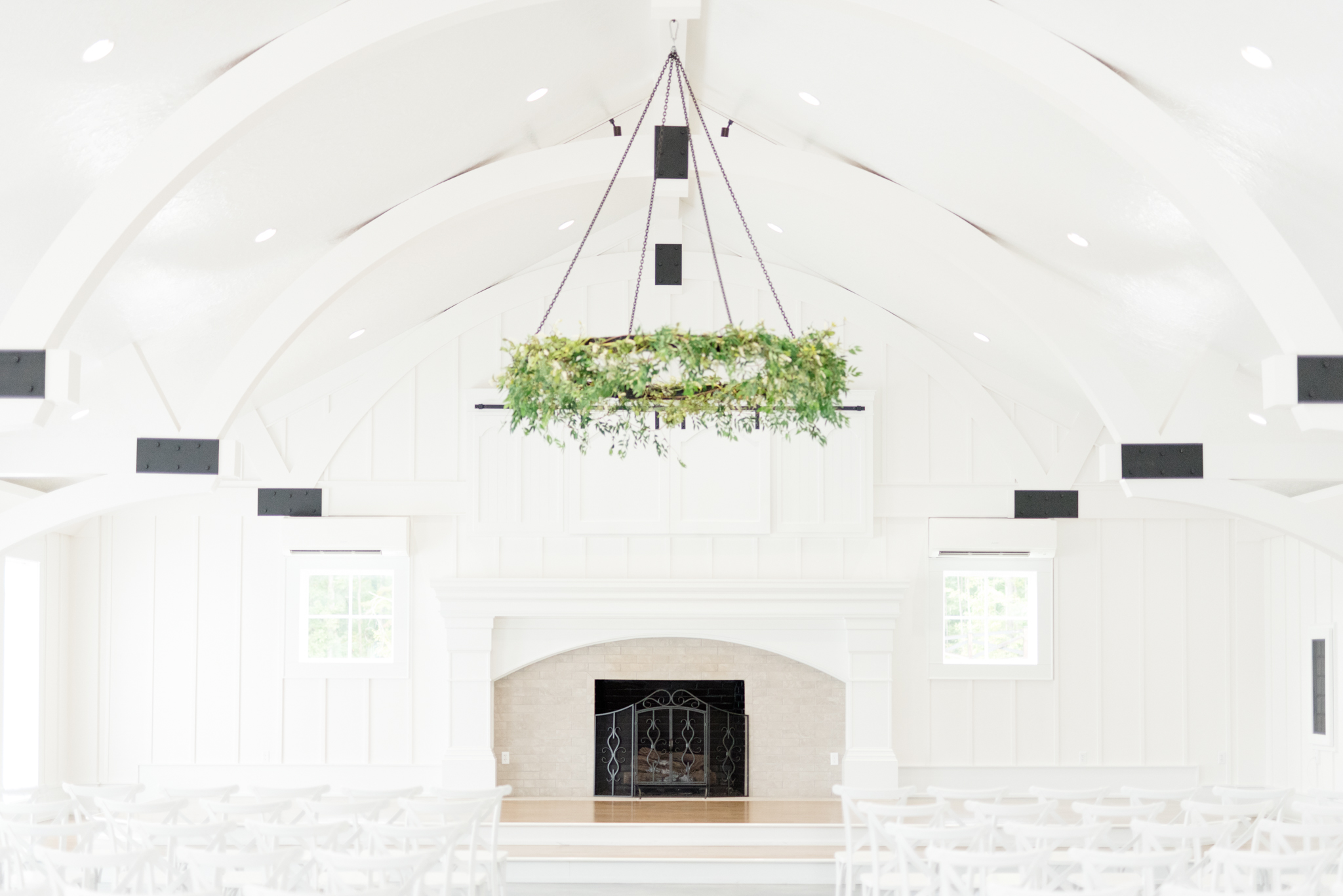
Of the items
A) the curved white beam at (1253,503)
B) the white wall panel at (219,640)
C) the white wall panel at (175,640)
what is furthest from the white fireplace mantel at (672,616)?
the curved white beam at (1253,503)

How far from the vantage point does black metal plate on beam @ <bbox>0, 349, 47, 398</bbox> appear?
5.34 metres

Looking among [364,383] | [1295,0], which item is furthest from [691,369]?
[364,383]

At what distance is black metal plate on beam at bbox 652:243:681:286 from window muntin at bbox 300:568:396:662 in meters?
3.80

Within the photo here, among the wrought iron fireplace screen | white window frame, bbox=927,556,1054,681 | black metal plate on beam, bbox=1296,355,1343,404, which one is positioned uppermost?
black metal plate on beam, bbox=1296,355,1343,404

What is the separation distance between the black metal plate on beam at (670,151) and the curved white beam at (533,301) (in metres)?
3.46

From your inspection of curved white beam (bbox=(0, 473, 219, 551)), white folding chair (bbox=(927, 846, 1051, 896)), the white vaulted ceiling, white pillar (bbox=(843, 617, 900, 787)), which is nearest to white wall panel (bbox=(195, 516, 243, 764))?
the white vaulted ceiling

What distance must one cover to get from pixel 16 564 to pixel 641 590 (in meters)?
5.38

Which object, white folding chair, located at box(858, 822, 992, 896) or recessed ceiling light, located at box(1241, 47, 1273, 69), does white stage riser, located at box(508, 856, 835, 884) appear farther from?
recessed ceiling light, located at box(1241, 47, 1273, 69)

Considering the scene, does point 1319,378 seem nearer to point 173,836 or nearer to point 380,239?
point 380,239

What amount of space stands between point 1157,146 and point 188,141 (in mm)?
4333

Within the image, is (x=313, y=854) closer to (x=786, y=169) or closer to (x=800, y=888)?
(x=800, y=888)

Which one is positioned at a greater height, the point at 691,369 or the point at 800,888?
the point at 691,369

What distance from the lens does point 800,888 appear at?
9492 mm

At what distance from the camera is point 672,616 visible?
11.6 m
